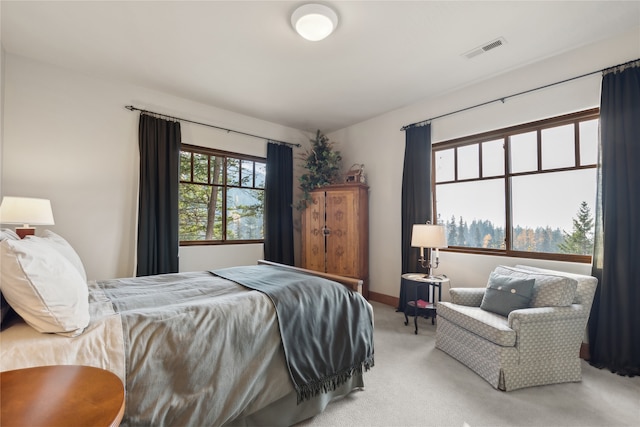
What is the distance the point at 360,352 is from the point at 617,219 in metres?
2.36

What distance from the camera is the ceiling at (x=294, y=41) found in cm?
217

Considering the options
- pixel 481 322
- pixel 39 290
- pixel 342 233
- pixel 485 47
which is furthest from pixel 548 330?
pixel 39 290

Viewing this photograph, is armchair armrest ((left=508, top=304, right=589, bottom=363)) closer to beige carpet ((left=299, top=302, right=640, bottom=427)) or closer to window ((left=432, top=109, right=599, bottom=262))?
beige carpet ((left=299, top=302, right=640, bottom=427))

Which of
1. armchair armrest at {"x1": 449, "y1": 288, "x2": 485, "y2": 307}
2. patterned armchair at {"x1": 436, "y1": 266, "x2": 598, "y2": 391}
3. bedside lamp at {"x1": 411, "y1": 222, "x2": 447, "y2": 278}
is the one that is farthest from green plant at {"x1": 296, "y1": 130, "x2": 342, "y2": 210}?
patterned armchair at {"x1": 436, "y1": 266, "x2": 598, "y2": 391}

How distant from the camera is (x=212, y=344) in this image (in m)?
1.42

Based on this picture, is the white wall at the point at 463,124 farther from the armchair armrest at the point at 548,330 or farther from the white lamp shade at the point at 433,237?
the armchair armrest at the point at 548,330

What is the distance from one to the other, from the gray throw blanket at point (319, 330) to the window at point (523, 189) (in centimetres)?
206

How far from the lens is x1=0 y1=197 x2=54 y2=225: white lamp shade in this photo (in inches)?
89.2

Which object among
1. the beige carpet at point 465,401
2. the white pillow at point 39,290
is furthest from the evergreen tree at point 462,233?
the white pillow at point 39,290

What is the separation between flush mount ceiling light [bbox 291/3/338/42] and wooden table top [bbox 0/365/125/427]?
2404mm

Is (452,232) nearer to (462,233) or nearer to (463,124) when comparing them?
(462,233)

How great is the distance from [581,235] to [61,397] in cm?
363

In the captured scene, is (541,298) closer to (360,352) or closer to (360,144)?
(360,352)

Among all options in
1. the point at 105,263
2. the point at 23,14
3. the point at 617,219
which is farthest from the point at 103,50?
the point at 617,219
